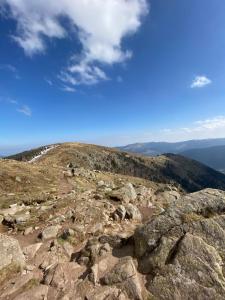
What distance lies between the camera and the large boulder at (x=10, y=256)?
13.8m

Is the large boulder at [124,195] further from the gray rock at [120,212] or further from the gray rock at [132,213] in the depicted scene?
the gray rock at [120,212]

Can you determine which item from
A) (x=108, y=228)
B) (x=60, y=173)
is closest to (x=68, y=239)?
(x=108, y=228)

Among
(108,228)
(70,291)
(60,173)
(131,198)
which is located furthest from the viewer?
(60,173)

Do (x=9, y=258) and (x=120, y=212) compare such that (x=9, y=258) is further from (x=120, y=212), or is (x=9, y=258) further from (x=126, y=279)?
(x=120, y=212)

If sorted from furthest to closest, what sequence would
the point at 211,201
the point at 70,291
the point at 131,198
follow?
the point at 131,198, the point at 211,201, the point at 70,291

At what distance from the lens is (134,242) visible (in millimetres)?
15203

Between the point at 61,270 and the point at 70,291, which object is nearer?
the point at 70,291

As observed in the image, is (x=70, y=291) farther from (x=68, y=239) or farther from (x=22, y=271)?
(x=68, y=239)

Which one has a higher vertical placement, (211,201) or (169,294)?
(211,201)

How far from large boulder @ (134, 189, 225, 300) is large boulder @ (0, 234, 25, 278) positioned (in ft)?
21.4

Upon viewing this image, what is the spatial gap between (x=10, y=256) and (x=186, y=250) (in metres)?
9.43

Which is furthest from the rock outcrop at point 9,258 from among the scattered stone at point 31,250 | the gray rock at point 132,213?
the gray rock at point 132,213

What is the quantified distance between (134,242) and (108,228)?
4764mm

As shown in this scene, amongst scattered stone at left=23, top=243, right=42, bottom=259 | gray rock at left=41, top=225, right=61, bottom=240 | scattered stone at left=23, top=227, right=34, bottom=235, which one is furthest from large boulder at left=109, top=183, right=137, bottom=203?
scattered stone at left=23, top=243, right=42, bottom=259
